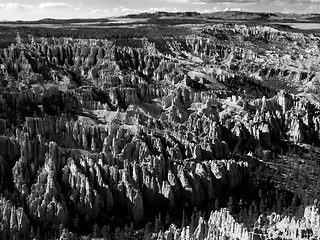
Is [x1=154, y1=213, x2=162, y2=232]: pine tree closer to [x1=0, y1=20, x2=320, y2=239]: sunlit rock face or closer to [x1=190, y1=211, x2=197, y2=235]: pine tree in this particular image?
[x1=0, y1=20, x2=320, y2=239]: sunlit rock face

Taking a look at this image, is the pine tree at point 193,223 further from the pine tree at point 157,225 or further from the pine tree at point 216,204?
the pine tree at point 157,225

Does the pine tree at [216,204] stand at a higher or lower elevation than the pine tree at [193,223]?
lower

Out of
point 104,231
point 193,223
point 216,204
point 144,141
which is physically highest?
point 144,141

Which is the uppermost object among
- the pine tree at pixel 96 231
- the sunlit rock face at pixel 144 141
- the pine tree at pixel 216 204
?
the sunlit rock face at pixel 144 141

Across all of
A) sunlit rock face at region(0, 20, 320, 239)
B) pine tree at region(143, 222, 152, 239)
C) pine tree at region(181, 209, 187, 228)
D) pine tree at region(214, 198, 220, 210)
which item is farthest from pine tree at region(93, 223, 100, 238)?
pine tree at region(214, 198, 220, 210)

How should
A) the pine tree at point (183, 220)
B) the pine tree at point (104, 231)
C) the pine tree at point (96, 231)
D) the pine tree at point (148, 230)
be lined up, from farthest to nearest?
the pine tree at point (183, 220) → the pine tree at point (96, 231) → the pine tree at point (148, 230) → the pine tree at point (104, 231)

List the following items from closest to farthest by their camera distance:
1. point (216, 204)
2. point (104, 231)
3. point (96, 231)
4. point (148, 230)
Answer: point (104, 231) < point (96, 231) < point (148, 230) < point (216, 204)

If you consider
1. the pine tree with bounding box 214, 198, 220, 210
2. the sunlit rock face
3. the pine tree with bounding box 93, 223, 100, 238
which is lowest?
the pine tree with bounding box 214, 198, 220, 210

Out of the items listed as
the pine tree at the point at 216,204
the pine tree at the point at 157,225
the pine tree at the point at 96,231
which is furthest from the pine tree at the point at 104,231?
the pine tree at the point at 216,204

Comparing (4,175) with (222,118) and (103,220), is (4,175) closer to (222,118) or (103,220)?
(103,220)

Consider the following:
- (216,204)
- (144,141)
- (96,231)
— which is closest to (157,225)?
(96,231)

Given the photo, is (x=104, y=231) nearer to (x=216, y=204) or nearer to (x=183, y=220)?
(x=183, y=220)
